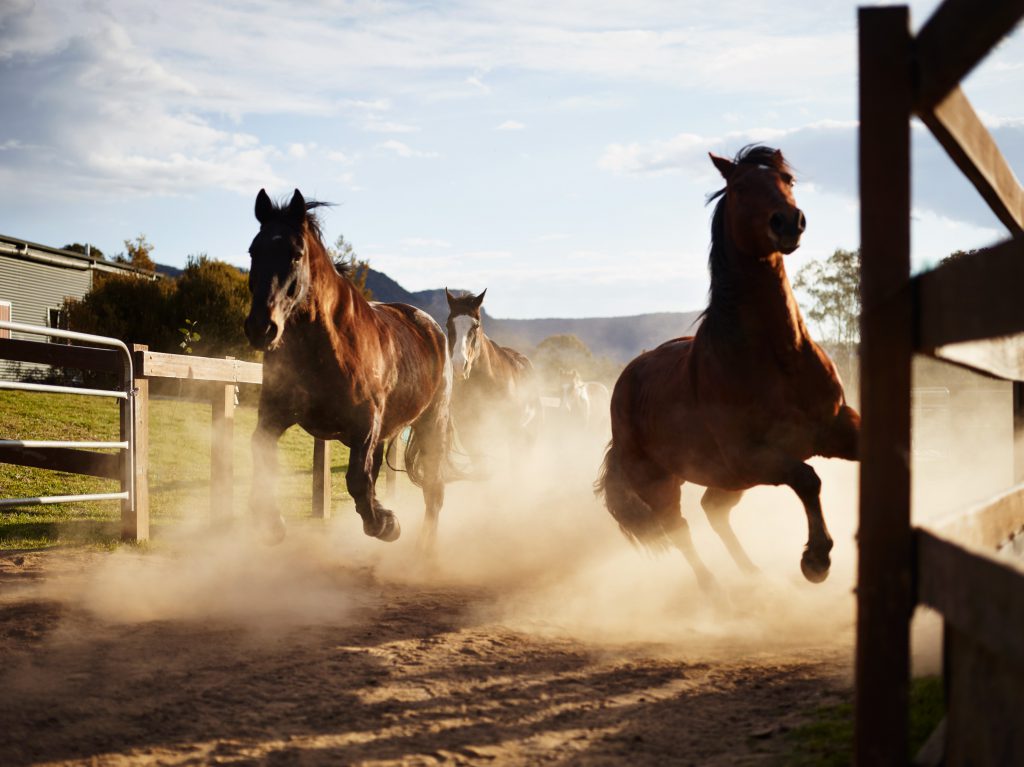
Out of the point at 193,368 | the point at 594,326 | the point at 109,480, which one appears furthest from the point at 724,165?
the point at 594,326

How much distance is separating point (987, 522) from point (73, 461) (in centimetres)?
748

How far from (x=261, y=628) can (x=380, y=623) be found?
0.67 m

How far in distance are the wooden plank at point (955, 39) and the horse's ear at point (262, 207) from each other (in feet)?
15.1

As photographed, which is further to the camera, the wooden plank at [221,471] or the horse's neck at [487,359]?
the horse's neck at [487,359]

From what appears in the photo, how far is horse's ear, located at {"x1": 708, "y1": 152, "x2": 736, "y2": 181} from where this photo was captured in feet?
16.4

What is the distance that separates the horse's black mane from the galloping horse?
2553 mm

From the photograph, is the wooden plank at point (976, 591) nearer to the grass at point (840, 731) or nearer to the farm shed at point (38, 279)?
the grass at point (840, 731)

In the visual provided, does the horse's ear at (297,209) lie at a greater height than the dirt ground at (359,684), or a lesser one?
greater

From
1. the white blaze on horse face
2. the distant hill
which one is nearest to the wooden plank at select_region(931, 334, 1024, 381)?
the white blaze on horse face

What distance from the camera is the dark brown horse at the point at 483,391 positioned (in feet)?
36.0

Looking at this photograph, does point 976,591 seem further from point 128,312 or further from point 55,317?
point 55,317

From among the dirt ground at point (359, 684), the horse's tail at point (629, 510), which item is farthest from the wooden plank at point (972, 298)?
the horse's tail at point (629, 510)

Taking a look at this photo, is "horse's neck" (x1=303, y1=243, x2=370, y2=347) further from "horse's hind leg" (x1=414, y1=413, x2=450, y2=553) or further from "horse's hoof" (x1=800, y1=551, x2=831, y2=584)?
"horse's hoof" (x1=800, y1=551, x2=831, y2=584)

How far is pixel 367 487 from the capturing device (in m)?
6.14
